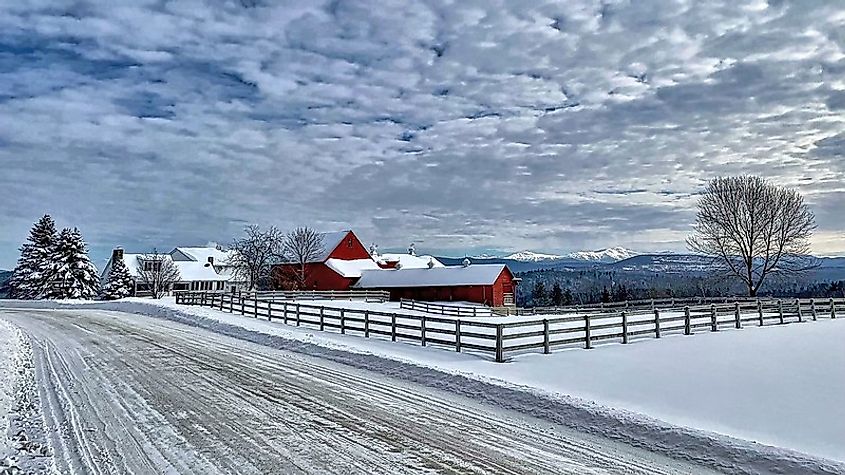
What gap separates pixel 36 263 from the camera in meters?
58.0

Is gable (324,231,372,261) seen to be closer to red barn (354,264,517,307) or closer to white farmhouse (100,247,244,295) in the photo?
red barn (354,264,517,307)

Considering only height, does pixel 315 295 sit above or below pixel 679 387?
above

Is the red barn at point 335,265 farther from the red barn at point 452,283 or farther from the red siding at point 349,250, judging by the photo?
the red barn at point 452,283

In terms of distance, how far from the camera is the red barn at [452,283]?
5675 cm

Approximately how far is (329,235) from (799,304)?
4995 centimetres

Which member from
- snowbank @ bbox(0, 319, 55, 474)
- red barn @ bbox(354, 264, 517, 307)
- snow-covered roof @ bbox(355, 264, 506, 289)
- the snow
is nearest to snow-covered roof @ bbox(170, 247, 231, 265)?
snow-covered roof @ bbox(355, 264, 506, 289)

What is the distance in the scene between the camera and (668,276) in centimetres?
13775

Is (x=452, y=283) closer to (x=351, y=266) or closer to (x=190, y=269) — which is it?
(x=351, y=266)

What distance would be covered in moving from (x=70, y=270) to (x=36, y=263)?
3.69 meters

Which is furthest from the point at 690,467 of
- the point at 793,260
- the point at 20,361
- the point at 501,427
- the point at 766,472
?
the point at 793,260

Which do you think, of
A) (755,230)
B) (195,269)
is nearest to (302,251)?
(195,269)

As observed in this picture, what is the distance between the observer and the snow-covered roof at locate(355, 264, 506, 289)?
57.8 meters

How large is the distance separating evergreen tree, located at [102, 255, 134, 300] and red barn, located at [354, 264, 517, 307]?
2597 cm

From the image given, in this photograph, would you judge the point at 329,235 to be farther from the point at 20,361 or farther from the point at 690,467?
the point at 690,467
